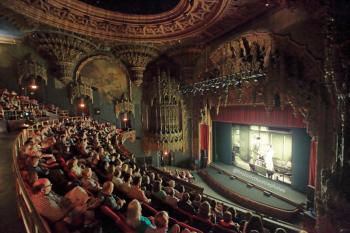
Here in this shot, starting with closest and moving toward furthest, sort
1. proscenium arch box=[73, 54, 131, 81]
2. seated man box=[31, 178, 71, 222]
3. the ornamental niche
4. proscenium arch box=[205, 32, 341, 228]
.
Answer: seated man box=[31, 178, 71, 222]
proscenium arch box=[205, 32, 341, 228]
proscenium arch box=[73, 54, 131, 81]
the ornamental niche

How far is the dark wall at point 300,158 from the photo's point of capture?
26.6ft

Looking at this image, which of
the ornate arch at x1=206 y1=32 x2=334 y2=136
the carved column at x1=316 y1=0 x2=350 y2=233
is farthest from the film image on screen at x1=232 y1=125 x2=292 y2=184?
the carved column at x1=316 y1=0 x2=350 y2=233

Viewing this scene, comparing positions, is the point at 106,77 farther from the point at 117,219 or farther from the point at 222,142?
the point at 117,219

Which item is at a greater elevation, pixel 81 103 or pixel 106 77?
pixel 106 77

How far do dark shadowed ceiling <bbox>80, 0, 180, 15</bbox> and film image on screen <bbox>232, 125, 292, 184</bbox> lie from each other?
7566 mm

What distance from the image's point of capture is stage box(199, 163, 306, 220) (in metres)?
6.99

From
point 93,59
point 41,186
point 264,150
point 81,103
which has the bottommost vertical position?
point 264,150

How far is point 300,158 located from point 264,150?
209cm

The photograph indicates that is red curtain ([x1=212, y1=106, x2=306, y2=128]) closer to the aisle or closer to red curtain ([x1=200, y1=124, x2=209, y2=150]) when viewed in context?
red curtain ([x1=200, y1=124, x2=209, y2=150])

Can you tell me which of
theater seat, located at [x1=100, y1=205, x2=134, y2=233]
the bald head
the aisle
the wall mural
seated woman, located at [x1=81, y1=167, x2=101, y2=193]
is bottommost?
theater seat, located at [x1=100, y1=205, x2=134, y2=233]

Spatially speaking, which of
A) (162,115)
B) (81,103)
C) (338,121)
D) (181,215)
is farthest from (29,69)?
(338,121)

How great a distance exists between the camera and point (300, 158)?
8359 mm

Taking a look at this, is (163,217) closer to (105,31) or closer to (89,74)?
(105,31)

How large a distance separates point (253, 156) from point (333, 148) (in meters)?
5.65
